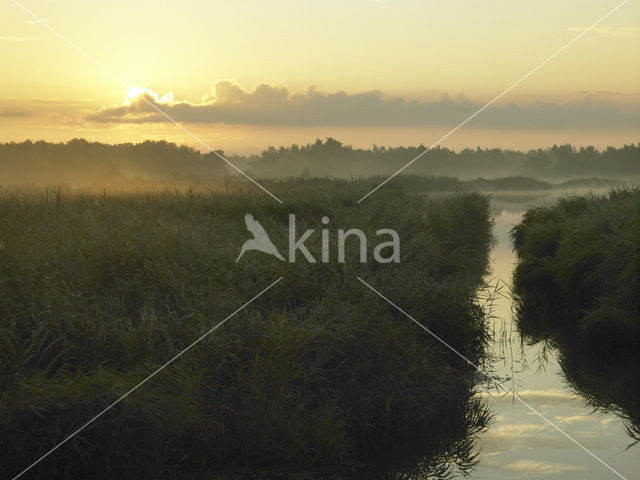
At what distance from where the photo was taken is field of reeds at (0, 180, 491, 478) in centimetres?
534

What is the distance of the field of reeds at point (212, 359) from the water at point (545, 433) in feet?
0.97

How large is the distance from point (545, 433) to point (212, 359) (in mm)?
3336

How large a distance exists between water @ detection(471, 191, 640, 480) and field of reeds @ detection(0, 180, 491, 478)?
0.29 metres

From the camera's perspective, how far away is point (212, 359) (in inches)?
241

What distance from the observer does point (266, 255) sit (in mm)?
9711
